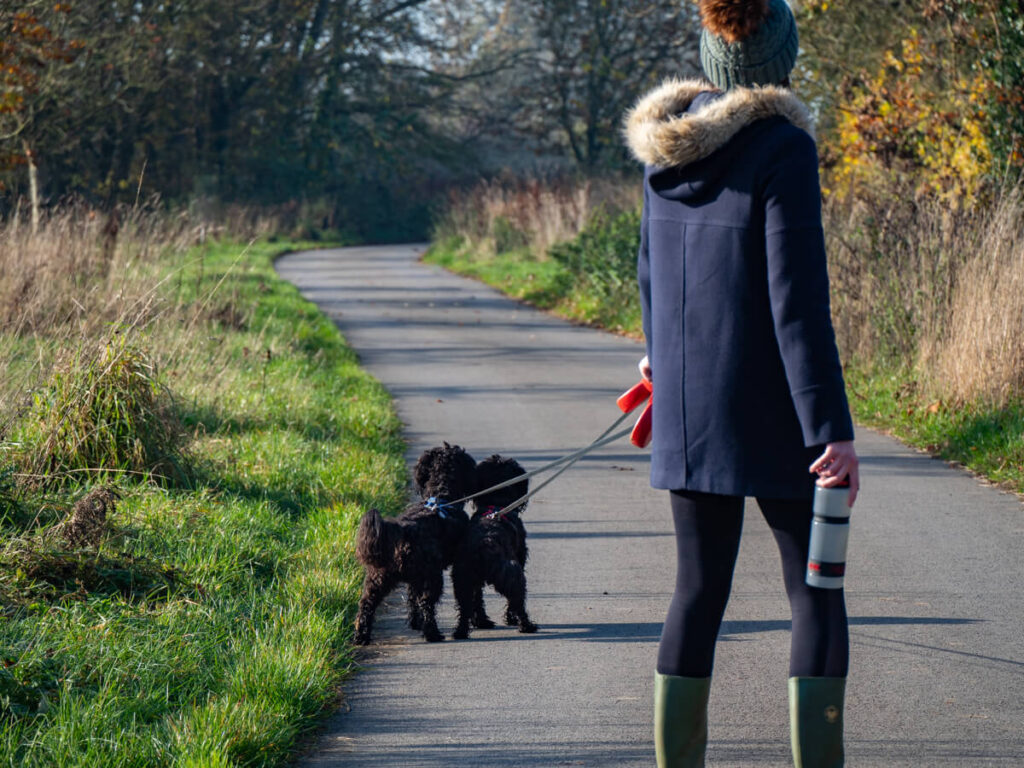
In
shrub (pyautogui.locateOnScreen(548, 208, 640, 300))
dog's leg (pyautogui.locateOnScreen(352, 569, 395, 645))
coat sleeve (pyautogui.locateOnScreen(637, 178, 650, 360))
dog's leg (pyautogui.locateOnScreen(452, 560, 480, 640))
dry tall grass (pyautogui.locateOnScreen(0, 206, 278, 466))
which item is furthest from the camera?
shrub (pyautogui.locateOnScreen(548, 208, 640, 300))

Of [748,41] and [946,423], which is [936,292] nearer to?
[946,423]

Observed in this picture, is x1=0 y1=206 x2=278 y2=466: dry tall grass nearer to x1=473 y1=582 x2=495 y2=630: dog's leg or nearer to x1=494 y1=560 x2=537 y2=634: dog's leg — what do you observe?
x1=473 y1=582 x2=495 y2=630: dog's leg

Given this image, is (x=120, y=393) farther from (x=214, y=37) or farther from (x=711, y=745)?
(x=214, y=37)

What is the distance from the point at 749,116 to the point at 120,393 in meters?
4.87

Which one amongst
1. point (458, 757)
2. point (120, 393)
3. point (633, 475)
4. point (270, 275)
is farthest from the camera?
point (270, 275)

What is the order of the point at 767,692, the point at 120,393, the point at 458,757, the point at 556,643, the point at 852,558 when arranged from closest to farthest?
the point at 458,757, the point at 767,692, the point at 556,643, the point at 852,558, the point at 120,393

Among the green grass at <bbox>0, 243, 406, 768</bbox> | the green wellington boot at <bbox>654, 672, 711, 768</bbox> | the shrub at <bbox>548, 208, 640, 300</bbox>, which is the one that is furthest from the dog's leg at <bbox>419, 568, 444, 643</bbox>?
the shrub at <bbox>548, 208, 640, 300</bbox>

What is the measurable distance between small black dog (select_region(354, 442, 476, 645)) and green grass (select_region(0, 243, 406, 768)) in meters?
0.26

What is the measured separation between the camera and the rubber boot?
309 centimetres

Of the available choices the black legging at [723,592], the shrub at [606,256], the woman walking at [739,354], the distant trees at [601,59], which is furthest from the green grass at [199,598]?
the distant trees at [601,59]

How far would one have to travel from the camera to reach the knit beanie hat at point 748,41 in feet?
10.0

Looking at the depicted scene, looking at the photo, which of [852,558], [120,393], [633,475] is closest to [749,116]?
[852,558]

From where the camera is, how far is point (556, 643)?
16.4ft

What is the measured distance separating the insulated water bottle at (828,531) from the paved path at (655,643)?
0.97 metres
